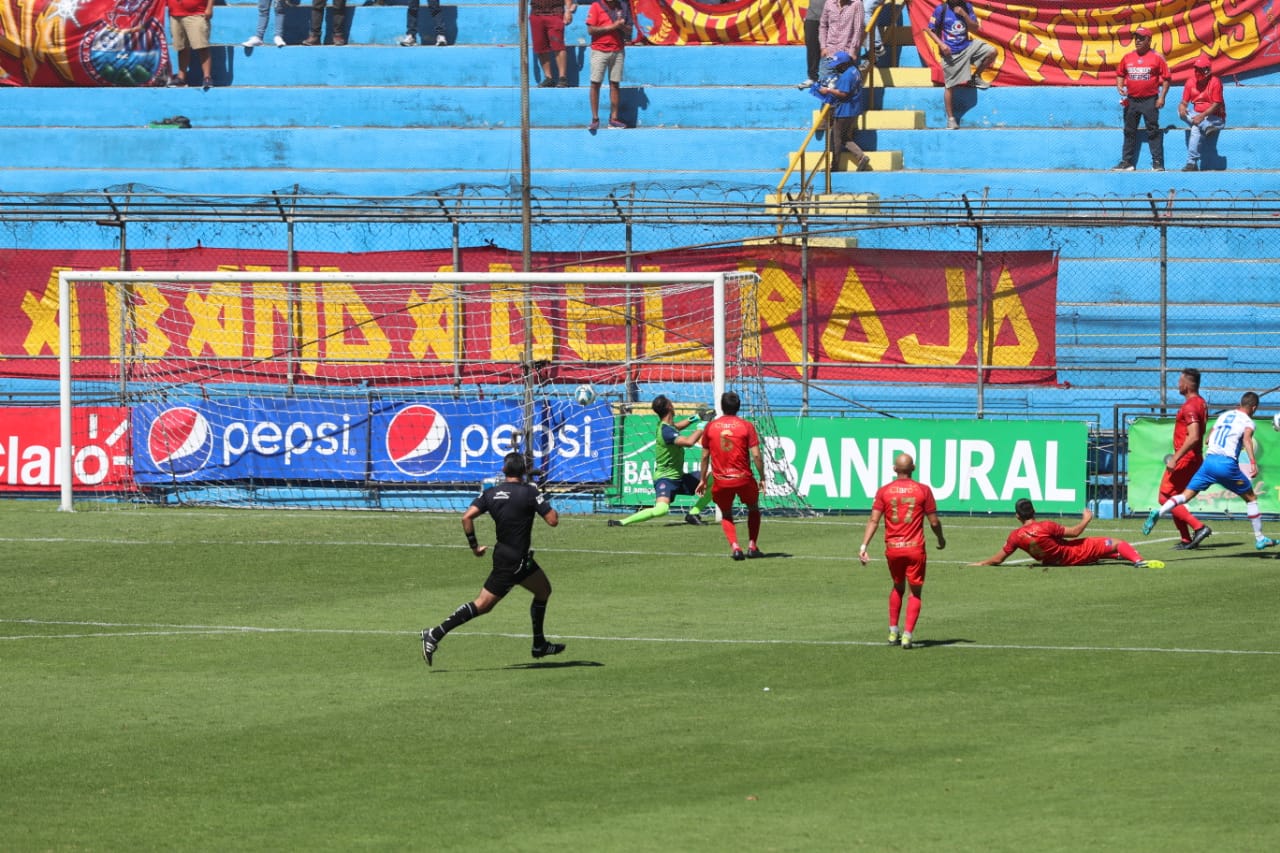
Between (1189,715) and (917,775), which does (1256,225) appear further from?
(917,775)

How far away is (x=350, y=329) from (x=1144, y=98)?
1381 centimetres

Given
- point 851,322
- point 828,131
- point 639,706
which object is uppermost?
point 828,131

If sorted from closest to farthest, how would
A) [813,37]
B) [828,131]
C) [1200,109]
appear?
[1200,109]
[828,131]
[813,37]

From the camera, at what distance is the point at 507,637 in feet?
55.2

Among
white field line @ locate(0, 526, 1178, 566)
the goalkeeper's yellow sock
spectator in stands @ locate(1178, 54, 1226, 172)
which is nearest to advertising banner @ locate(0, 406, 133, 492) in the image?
white field line @ locate(0, 526, 1178, 566)

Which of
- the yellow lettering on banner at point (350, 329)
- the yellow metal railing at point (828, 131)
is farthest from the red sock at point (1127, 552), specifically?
the yellow lettering on banner at point (350, 329)

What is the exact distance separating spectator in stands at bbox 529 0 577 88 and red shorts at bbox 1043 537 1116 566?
18973 mm

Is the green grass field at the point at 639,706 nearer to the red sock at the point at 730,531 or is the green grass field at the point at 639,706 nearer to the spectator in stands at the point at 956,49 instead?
the red sock at the point at 730,531

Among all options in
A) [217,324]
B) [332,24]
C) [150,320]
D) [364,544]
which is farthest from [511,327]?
[332,24]

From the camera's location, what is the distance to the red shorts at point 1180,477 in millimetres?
22500

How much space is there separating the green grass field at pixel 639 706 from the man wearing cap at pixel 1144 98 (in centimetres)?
1260

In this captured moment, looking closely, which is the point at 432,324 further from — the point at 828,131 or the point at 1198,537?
the point at 1198,537

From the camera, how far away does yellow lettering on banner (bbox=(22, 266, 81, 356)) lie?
3139 cm

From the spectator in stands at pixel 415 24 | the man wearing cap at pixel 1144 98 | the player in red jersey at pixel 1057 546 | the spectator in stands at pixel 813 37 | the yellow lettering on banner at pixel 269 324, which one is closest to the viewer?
the player in red jersey at pixel 1057 546
